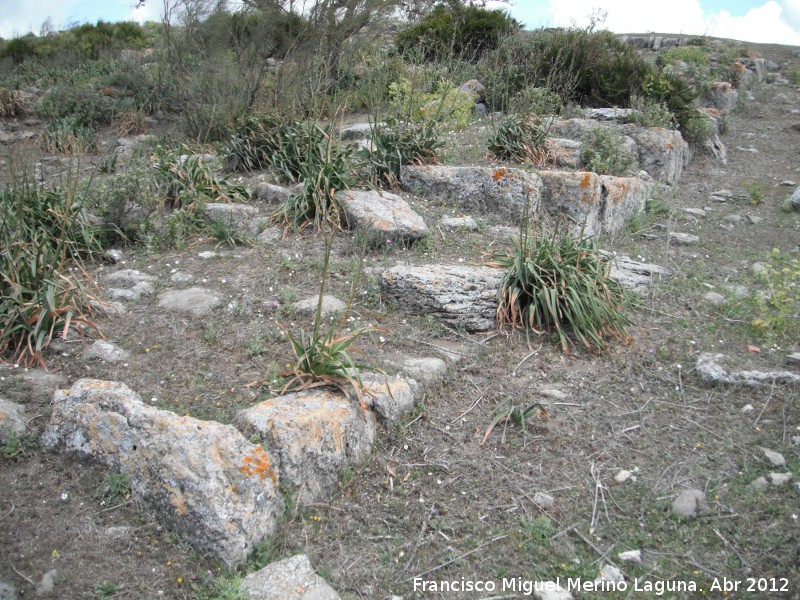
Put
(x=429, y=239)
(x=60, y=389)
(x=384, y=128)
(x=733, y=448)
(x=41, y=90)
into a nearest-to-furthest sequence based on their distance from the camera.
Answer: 1. (x=60, y=389)
2. (x=733, y=448)
3. (x=429, y=239)
4. (x=384, y=128)
5. (x=41, y=90)

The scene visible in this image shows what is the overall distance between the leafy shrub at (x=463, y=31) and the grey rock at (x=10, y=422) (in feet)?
30.8

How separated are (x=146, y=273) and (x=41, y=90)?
28.7ft

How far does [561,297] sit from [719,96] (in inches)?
367

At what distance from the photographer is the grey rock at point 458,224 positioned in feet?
19.5

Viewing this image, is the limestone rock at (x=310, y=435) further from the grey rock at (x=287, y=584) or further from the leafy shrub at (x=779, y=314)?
the leafy shrub at (x=779, y=314)

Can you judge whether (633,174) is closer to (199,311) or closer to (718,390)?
(718,390)

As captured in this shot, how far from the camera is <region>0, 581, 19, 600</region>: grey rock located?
2.35 meters

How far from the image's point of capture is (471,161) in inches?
285

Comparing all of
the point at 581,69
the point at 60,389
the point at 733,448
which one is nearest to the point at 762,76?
the point at 581,69

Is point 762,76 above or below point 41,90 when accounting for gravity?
above

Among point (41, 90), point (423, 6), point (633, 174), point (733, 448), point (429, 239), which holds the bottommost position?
point (733, 448)

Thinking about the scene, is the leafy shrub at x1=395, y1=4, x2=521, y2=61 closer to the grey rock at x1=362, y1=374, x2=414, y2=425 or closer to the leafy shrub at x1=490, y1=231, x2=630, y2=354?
the leafy shrub at x1=490, y1=231, x2=630, y2=354

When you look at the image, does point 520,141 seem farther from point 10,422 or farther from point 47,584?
point 47,584

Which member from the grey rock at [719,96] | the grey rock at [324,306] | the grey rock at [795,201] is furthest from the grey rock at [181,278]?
the grey rock at [719,96]
